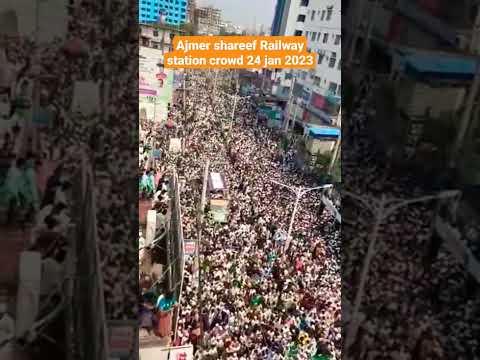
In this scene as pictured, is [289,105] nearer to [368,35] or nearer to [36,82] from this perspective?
[368,35]

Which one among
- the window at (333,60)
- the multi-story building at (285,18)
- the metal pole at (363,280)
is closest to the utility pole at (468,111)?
the metal pole at (363,280)

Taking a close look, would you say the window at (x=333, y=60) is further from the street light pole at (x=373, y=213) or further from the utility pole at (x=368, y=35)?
the street light pole at (x=373, y=213)

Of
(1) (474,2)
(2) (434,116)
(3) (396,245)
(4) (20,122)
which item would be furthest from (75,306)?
(1) (474,2)

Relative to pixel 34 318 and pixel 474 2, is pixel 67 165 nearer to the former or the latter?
pixel 34 318

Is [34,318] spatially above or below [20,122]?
below

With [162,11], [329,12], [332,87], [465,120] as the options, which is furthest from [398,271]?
[162,11]

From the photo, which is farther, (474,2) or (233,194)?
(233,194)
